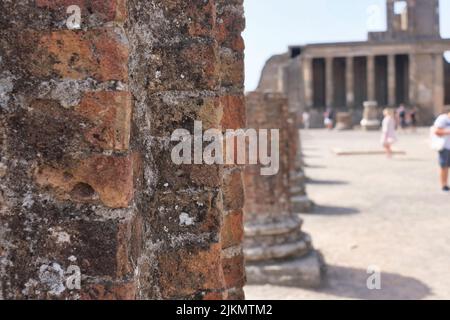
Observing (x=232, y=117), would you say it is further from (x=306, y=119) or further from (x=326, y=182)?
(x=306, y=119)

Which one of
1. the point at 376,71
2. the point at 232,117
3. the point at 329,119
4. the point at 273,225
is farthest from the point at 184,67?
the point at 376,71

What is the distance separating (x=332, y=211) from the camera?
9.45 m

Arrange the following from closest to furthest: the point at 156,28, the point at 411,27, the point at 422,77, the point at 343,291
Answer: the point at 156,28, the point at 343,291, the point at 422,77, the point at 411,27

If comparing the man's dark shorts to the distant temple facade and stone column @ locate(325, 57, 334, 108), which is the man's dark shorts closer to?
the distant temple facade

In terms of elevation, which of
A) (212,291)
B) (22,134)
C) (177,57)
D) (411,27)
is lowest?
(212,291)

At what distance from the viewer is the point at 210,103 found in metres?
1.82

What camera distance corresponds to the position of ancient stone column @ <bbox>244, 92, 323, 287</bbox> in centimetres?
597

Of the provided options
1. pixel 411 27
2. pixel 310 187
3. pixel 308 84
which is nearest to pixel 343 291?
pixel 310 187

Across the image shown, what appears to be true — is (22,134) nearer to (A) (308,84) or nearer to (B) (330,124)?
(B) (330,124)

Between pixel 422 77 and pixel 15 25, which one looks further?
pixel 422 77

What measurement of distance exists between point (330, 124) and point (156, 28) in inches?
1499

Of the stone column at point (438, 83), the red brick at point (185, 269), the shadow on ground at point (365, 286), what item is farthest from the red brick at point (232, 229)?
the stone column at point (438, 83)

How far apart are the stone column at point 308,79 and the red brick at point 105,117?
4348 centimetres
